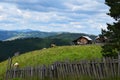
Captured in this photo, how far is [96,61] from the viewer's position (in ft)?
64.0

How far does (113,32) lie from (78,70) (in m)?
4.61

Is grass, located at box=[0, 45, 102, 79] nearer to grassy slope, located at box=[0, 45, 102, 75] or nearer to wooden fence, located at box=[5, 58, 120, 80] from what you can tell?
grassy slope, located at box=[0, 45, 102, 75]

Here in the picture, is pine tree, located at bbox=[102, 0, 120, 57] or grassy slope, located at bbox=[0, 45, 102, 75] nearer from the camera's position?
pine tree, located at bbox=[102, 0, 120, 57]

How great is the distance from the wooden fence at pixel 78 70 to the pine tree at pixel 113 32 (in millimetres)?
3030

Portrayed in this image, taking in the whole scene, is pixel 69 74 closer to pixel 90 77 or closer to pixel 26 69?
pixel 90 77

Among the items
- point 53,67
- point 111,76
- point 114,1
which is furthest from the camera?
point 114,1

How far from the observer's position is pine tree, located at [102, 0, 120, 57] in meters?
22.6

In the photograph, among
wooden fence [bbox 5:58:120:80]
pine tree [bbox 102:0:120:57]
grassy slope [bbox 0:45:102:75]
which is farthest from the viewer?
grassy slope [bbox 0:45:102:75]

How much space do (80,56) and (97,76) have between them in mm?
30767

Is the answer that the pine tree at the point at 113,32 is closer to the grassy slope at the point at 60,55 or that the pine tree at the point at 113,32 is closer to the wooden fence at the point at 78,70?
the wooden fence at the point at 78,70

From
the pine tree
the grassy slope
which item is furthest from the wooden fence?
the grassy slope

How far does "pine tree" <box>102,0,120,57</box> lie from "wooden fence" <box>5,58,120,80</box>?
9.94ft

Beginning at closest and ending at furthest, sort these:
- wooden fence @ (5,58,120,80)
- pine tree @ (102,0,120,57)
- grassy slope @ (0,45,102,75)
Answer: wooden fence @ (5,58,120,80) → pine tree @ (102,0,120,57) → grassy slope @ (0,45,102,75)

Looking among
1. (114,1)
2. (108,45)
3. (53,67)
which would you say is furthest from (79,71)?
(114,1)
